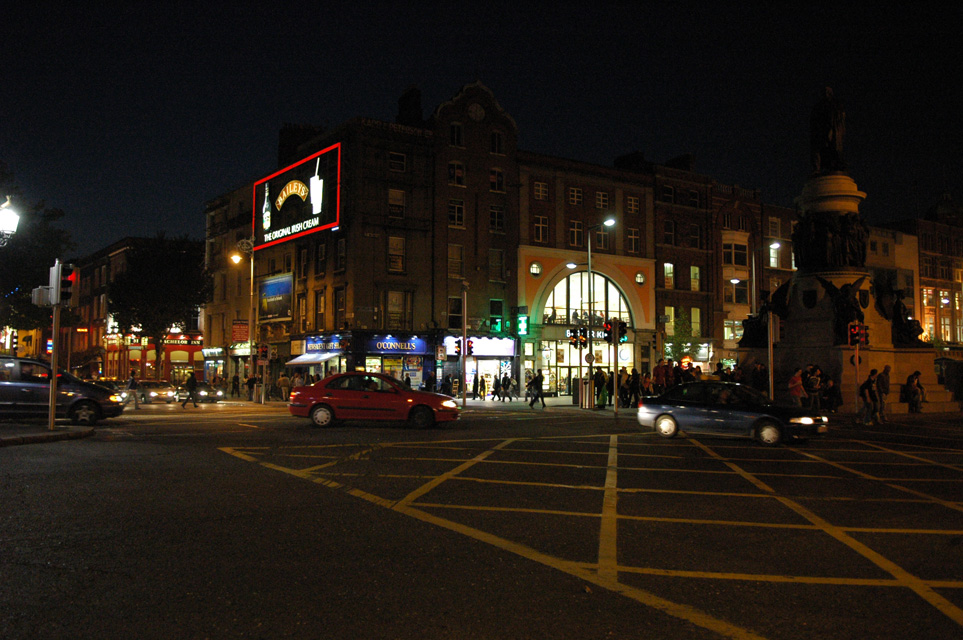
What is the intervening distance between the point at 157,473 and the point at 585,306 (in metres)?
39.6

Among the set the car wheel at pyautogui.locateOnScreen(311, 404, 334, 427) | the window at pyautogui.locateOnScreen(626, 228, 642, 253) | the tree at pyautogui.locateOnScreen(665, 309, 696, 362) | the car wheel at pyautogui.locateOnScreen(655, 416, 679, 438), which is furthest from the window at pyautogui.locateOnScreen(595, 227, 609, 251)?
the car wheel at pyautogui.locateOnScreen(311, 404, 334, 427)

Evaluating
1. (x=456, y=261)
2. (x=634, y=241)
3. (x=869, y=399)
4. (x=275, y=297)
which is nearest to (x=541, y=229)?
(x=456, y=261)

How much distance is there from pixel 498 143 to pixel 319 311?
1535cm

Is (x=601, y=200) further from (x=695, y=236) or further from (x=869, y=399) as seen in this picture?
(x=869, y=399)

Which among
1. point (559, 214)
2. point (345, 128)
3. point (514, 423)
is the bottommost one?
point (514, 423)

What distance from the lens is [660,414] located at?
17219 millimetres

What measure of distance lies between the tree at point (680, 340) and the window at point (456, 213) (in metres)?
16.6

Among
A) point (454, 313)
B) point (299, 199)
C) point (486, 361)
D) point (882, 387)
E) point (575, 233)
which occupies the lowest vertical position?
point (882, 387)

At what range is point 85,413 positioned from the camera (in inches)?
723

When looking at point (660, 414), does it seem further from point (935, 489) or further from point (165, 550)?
point (165, 550)

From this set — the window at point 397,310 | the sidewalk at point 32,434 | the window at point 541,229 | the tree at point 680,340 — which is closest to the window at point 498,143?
the window at point 541,229

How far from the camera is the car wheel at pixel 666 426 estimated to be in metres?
17.0

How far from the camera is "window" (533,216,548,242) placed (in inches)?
1841

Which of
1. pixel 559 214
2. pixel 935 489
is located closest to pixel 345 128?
pixel 559 214
